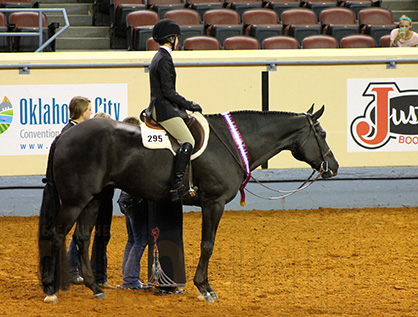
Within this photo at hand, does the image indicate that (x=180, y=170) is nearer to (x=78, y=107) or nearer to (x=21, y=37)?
(x=78, y=107)

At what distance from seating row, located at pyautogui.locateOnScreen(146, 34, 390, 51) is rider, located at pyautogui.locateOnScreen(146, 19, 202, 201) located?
6.41 metres

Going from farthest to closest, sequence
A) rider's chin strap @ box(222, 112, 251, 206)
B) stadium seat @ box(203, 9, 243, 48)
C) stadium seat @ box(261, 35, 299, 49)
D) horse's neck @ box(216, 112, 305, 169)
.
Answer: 1. stadium seat @ box(203, 9, 243, 48)
2. stadium seat @ box(261, 35, 299, 49)
3. horse's neck @ box(216, 112, 305, 169)
4. rider's chin strap @ box(222, 112, 251, 206)

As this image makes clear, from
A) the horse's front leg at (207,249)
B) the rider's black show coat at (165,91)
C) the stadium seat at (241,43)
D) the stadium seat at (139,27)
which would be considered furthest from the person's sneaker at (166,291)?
the stadium seat at (139,27)

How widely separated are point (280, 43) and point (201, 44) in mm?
1683

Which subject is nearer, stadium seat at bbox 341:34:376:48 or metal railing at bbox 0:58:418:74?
metal railing at bbox 0:58:418:74

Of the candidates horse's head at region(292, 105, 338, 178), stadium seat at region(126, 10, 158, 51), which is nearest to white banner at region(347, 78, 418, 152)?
horse's head at region(292, 105, 338, 178)

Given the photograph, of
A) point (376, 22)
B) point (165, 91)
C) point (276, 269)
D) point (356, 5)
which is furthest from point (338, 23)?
point (165, 91)

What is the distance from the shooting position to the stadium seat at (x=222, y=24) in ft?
46.9

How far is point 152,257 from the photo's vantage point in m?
6.74

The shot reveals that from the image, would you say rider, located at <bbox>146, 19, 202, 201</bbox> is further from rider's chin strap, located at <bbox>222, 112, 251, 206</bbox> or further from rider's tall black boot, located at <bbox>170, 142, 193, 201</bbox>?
rider's chin strap, located at <bbox>222, 112, 251, 206</bbox>

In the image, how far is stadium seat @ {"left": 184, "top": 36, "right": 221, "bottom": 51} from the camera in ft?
42.9

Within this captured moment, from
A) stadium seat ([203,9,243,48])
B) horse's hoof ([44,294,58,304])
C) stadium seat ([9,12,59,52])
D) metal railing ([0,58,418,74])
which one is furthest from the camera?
stadium seat ([203,9,243,48])

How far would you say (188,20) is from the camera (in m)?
14.7

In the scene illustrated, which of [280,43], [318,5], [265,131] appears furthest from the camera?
[318,5]
